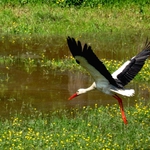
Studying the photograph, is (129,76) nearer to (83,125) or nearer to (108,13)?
(83,125)

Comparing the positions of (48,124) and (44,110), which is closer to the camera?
(48,124)

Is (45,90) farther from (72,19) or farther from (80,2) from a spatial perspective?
(80,2)

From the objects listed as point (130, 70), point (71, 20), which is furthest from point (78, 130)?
point (71, 20)

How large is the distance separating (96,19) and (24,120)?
833cm

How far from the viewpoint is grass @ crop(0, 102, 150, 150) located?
8.20 m

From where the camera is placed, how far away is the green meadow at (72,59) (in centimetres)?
843

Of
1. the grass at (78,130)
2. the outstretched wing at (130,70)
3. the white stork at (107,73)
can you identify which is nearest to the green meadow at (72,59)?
the grass at (78,130)

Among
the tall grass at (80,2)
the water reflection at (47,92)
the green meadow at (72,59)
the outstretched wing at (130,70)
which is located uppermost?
the outstretched wing at (130,70)

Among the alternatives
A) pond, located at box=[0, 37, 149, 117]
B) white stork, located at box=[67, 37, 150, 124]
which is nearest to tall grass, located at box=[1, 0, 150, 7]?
pond, located at box=[0, 37, 149, 117]

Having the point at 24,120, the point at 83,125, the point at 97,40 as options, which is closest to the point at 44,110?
the point at 24,120

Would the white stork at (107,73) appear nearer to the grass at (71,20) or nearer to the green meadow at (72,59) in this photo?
the green meadow at (72,59)

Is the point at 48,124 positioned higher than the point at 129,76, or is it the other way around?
the point at 129,76

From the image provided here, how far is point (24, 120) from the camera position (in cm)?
970

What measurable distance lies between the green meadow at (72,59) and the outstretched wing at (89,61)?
674 mm
